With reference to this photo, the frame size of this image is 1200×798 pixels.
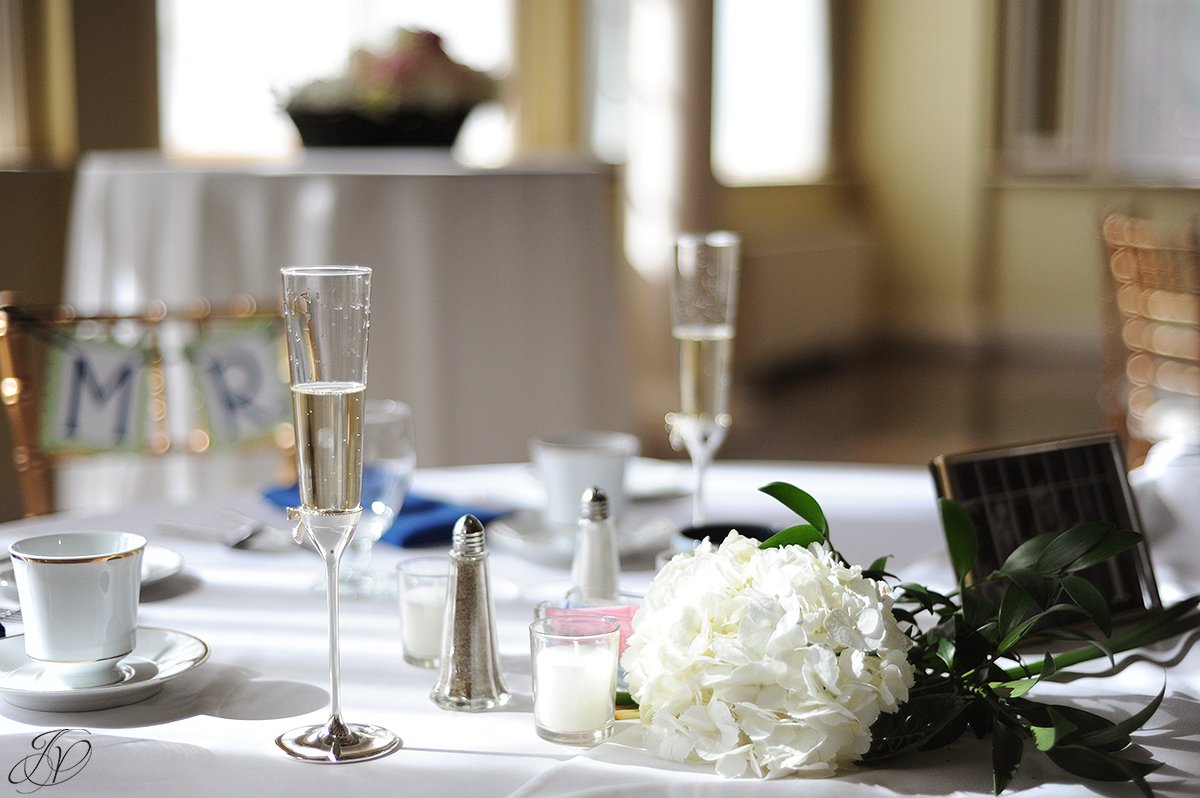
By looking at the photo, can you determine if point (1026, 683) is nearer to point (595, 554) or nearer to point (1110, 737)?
point (1110, 737)

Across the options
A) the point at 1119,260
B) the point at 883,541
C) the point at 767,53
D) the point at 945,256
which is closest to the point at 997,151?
the point at 945,256

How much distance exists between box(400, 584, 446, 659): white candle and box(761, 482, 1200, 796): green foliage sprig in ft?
0.90

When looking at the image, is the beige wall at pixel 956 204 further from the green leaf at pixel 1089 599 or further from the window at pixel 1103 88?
the green leaf at pixel 1089 599

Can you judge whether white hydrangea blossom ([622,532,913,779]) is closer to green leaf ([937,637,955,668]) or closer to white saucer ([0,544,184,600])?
green leaf ([937,637,955,668])

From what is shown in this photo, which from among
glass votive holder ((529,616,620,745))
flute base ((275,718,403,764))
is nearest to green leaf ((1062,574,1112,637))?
glass votive holder ((529,616,620,745))

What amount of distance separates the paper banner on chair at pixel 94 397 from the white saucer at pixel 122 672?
85 cm

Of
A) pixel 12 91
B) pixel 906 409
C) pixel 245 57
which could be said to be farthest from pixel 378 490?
pixel 906 409

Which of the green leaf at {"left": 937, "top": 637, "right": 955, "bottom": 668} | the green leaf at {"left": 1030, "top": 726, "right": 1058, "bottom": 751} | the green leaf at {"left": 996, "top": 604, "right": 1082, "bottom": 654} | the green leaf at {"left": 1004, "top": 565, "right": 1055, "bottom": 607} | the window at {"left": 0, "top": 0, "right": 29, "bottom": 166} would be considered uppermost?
the window at {"left": 0, "top": 0, "right": 29, "bottom": 166}

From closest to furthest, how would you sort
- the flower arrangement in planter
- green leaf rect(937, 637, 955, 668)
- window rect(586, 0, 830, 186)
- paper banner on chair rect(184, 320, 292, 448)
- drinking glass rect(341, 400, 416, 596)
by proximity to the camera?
green leaf rect(937, 637, 955, 668) → drinking glass rect(341, 400, 416, 596) → paper banner on chair rect(184, 320, 292, 448) → the flower arrangement in planter → window rect(586, 0, 830, 186)

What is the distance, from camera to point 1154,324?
9.90 ft

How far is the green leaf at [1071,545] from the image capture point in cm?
82

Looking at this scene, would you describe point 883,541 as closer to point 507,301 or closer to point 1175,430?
point 507,301

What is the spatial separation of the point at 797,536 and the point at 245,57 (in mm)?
4503

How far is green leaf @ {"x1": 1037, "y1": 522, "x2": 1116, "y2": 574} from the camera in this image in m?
0.82
